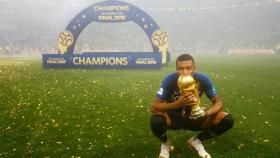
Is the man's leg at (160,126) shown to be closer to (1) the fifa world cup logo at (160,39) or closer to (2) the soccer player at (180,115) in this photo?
(2) the soccer player at (180,115)

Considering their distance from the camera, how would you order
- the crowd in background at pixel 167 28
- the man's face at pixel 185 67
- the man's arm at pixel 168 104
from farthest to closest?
Result: 1. the crowd in background at pixel 167 28
2. the man's face at pixel 185 67
3. the man's arm at pixel 168 104

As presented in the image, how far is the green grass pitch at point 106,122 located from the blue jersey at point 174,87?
4.10 feet

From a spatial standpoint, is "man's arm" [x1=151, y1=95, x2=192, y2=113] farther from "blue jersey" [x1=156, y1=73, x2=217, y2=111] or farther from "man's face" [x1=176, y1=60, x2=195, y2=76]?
"man's face" [x1=176, y1=60, x2=195, y2=76]

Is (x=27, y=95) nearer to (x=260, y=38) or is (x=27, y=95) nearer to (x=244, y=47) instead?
(x=244, y=47)

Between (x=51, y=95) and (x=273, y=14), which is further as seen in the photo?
(x=273, y=14)

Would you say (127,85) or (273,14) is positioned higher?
(273,14)

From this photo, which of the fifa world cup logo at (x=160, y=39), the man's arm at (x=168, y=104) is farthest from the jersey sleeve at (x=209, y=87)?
the fifa world cup logo at (x=160, y=39)

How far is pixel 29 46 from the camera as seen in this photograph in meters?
66.7

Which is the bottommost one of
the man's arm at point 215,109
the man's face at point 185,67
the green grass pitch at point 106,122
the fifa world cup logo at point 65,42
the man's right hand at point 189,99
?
the green grass pitch at point 106,122

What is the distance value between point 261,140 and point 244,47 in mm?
60570

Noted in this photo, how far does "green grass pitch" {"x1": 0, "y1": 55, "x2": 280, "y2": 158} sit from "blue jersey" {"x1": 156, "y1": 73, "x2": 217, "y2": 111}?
1249mm

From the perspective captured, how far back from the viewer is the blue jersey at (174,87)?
256 inches

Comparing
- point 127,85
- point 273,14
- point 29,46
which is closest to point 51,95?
point 127,85

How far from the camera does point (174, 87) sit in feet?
21.4
